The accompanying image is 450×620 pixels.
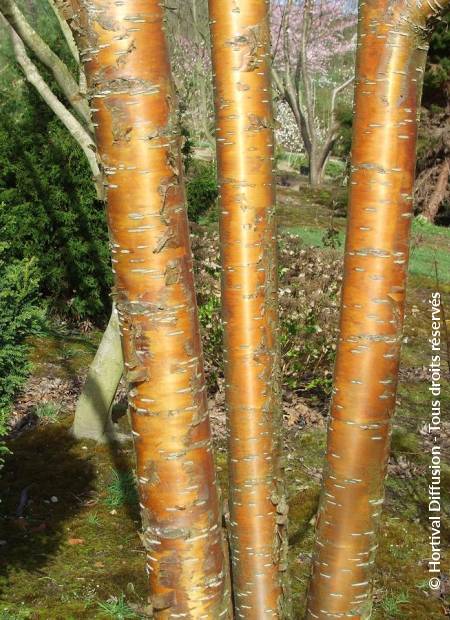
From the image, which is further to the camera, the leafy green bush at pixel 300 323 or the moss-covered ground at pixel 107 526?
the leafy green bush at pixel 300 323

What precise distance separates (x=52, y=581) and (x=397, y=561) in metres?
2.29

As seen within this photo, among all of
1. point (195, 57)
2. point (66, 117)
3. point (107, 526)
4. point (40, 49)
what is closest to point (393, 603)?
point (107, 526)

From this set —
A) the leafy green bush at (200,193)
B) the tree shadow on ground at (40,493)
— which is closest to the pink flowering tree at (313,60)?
the leafy green bush at (200,193)

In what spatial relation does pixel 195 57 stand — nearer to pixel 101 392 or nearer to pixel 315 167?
pixel 315 167

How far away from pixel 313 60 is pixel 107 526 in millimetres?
29816

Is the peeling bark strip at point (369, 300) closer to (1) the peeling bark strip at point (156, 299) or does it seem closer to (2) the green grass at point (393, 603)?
(1) the peeling bark strip at point (156, 299)

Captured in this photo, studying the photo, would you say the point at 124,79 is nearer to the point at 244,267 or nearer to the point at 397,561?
the point at 244,267

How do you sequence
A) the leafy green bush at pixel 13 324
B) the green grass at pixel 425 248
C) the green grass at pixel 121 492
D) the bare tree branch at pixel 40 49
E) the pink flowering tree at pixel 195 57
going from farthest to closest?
the pink flowering tree at pixel 195 57 < the green grass at pixel 425 248 < the green grass at pixel 121 492 < the bare tree branch at pixel 40 49 < the leafy green bush at pixel 13 324

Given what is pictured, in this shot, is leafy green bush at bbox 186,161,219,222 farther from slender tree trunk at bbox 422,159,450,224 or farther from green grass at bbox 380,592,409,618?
slender tree trunk at bbox 422,159,450,224

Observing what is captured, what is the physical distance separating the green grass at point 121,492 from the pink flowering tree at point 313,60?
1379 centimetres

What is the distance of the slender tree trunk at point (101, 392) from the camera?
570 centimetres

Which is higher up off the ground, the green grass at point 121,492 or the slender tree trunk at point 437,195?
the green grass at point 121,492

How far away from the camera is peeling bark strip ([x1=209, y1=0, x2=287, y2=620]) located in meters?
2.11

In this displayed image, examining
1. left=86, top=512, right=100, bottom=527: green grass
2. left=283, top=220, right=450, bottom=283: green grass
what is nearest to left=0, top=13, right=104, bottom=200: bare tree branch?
left=86, top=512, right=100, bottom=527: green grass
